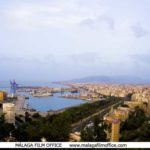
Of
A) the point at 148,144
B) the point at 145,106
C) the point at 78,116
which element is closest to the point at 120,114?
the point at 78,116

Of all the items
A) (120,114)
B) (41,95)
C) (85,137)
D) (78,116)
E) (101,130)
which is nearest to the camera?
(85,137)

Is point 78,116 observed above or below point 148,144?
below

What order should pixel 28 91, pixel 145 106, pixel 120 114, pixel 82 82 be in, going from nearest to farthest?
pixel 120 114, pixel 145 106, pixel 28 91, pixel 82 82

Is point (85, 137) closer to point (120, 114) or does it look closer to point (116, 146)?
point (116, 146)

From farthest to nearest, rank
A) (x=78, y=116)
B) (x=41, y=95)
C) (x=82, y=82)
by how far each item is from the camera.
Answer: (x=82, y=82)
(x=41, y=95)
(x=78, y=116)

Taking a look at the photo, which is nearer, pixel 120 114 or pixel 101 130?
pixel 101 130

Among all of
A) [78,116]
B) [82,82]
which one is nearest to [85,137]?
[78,116]

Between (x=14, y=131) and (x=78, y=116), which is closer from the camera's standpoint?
(x=14, y=131)

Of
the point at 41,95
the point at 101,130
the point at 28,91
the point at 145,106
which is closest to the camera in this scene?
the point at 101,130

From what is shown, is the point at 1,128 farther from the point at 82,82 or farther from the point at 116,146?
the point at 82,82
